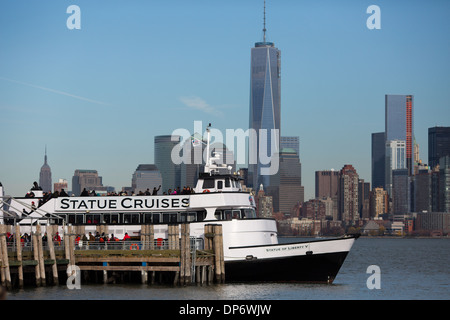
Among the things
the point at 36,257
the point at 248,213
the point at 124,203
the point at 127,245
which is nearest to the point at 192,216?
the point at 248,213

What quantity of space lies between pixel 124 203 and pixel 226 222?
7314mm

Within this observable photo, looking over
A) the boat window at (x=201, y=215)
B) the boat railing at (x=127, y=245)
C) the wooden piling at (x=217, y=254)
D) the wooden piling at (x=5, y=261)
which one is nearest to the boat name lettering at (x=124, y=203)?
the boat window at (x=201, y=215)

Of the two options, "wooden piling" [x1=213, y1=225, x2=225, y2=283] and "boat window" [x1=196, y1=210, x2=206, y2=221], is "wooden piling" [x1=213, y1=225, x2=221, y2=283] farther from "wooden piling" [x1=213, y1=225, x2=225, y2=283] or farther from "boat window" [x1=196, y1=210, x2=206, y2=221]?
"boat window" [x1=196, y1=210, x2=206, y2=221]

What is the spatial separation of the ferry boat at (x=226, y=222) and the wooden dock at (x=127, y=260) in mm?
1781

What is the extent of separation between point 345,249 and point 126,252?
527 inches

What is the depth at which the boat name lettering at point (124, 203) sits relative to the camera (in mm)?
48906

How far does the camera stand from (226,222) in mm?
46844

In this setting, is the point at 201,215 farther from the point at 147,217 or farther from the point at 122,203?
the point at 122,203

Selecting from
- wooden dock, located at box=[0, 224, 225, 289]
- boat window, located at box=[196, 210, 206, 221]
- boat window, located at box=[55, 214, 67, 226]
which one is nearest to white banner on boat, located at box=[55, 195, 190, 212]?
boat window, located at box=[55, 214, 67, 226]
